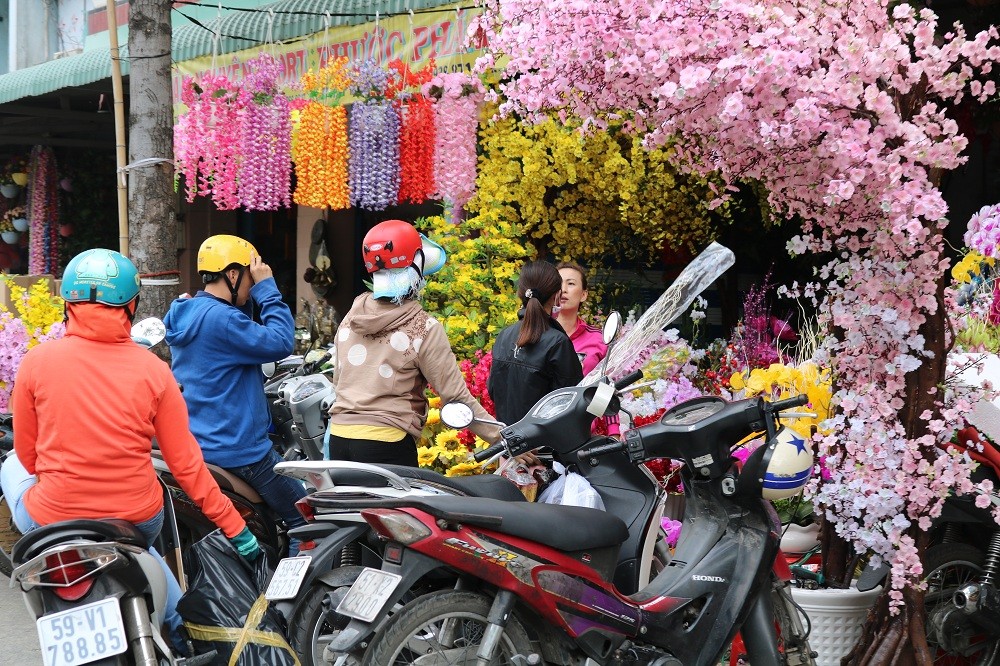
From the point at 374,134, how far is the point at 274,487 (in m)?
3.73

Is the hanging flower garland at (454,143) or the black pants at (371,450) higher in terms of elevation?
the hanging flower garland at (454,143)

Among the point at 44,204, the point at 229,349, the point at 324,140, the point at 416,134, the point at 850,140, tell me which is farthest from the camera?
the point at 44,204

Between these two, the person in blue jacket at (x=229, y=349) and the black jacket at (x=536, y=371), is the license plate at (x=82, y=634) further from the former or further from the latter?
the black jacket at (x=536, y=371)

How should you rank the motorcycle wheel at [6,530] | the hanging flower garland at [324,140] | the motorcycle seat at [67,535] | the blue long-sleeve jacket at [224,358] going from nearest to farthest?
the motorcycle seat at [67,535], the blue long-sleeve jacket at [224,358], the motorcycle wheel at [6,530], the hanging flower garland at [324,140]

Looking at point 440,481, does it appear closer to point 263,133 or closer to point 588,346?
point 588,346

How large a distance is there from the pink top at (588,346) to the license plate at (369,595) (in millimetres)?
2998

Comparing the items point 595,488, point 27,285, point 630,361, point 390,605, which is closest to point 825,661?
point 595,488

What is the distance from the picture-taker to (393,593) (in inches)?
129

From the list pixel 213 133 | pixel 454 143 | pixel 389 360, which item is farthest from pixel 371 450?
pixel 213 133

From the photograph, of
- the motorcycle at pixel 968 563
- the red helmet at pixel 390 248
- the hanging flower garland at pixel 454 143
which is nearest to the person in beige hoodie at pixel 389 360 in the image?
the red helmet at pixel 390 248

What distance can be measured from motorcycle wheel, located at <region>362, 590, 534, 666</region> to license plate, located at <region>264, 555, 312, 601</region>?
0.56m

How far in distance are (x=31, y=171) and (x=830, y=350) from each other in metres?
14.4

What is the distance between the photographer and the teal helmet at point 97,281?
3.59 m

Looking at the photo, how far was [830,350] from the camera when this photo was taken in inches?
169
